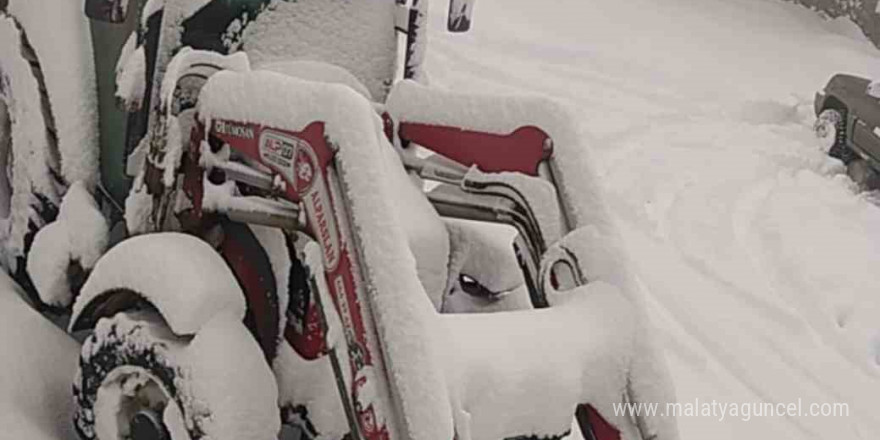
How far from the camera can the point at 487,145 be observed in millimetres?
2775

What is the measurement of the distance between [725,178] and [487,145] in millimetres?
4882

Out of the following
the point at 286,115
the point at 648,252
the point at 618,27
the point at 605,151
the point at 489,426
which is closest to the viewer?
the point at 489,426

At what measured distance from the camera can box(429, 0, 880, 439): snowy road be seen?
14.7ft

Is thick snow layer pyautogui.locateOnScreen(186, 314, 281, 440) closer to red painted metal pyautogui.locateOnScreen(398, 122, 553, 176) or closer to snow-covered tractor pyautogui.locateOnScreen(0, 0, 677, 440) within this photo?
snow-covered tractor pyautogui.locateOnScreen(0, 0, 677, 440)

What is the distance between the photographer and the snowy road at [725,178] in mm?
4492

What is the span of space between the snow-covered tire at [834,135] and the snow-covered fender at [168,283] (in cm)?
668

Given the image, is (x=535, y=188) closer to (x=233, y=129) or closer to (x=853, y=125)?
(x=233, y=129)

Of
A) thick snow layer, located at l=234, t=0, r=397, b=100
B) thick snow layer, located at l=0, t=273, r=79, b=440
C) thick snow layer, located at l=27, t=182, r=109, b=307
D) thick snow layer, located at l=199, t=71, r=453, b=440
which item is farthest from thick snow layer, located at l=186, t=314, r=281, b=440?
thick snow layer, located at l=234, t=0, r=397, b=100

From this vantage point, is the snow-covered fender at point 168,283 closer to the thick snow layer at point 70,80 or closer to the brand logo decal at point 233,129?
the brand logo decal at point 233,129

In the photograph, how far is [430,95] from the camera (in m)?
2.90

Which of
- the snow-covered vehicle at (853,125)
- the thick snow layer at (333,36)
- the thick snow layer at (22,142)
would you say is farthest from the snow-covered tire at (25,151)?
the snow-covered vehicle at (853,125)

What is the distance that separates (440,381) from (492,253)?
42.7 inches

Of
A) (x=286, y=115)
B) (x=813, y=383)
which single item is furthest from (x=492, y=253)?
(x=813, y=383)

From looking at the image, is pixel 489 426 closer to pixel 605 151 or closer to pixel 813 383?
pixel 813 383
